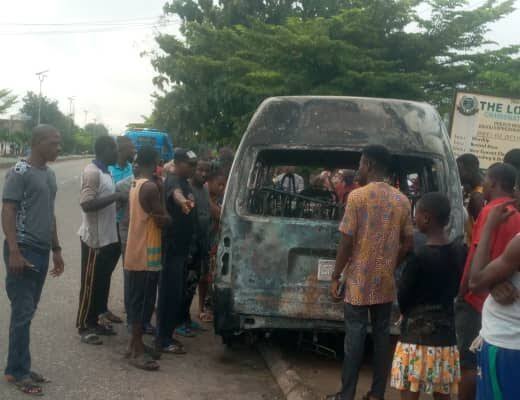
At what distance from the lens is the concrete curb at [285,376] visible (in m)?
4.80

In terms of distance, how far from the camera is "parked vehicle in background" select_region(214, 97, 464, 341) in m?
5.32

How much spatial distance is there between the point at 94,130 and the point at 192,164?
14211 centimetres

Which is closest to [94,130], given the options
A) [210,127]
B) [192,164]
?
[210,127]

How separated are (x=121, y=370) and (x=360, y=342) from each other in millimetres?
1991

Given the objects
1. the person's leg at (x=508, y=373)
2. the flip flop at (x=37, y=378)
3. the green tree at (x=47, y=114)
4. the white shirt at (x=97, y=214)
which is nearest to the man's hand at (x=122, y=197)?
the white shirt at (x=97, y=214)

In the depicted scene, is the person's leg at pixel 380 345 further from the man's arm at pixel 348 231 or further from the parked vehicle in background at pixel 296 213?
the parked vehicle in background at pixel 296 213

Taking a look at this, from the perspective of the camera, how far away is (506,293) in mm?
2902

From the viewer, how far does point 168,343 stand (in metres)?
6.04

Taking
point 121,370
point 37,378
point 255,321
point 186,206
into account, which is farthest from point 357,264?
point 37,378

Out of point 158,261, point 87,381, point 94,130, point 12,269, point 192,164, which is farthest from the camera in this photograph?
point 94,130

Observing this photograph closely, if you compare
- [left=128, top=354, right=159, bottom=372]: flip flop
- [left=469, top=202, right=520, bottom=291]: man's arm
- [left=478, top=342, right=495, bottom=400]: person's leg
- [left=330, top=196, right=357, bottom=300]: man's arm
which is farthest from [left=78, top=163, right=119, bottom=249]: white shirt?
[left=478, top=342, right=495, bottom=400]: person's leg

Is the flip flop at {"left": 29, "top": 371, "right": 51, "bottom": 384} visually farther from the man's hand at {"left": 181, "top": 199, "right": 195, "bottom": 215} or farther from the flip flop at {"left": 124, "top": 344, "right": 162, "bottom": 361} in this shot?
the man's hand at {"left": 181, "top": 199, "right": 195, "bottom": 215}

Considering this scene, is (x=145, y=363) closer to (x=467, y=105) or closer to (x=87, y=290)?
(x=87, y=290)

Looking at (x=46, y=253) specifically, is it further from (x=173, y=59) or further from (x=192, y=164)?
(x=173, y=59)
